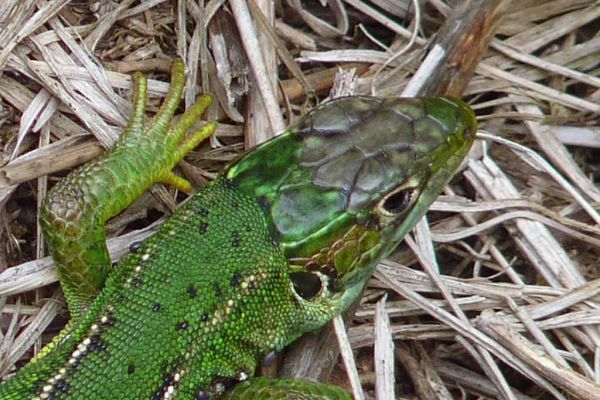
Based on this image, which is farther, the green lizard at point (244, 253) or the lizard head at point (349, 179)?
the lizard head at point (349, 179)

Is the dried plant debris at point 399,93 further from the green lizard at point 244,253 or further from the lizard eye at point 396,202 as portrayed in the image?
the lizard eye at point 396,202

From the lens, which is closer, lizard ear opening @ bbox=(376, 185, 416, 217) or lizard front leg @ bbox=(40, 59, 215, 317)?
lizard ear opening @ bbox=(376, 185, 416, 217)

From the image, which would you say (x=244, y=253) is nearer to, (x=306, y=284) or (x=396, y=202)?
(x=306, y=284)

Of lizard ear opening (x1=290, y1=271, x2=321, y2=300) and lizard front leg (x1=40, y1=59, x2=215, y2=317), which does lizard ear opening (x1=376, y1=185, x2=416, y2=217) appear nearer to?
lizard ear opening (x1=290, y1=271, x2=321, y2=300)

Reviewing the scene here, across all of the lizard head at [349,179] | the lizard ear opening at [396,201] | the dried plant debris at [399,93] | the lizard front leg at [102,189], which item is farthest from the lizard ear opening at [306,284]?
the lizard front leg at [102,189]

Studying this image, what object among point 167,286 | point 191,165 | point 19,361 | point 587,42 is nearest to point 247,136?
point 191,165

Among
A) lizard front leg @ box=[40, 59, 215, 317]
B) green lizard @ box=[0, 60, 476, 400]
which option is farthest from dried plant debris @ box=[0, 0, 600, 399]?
green lizard @ box=[0, 60, 476, 400]

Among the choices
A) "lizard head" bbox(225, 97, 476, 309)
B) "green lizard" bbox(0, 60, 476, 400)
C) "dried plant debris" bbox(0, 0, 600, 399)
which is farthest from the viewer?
"dried plant debris" bbox(0, 0, 600, 399)

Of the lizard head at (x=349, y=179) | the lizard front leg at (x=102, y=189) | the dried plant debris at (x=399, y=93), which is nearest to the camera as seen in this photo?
the lizard head at (x=349, y=179)

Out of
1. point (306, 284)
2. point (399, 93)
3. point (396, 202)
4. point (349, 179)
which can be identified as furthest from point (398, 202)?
point (399, 93)
